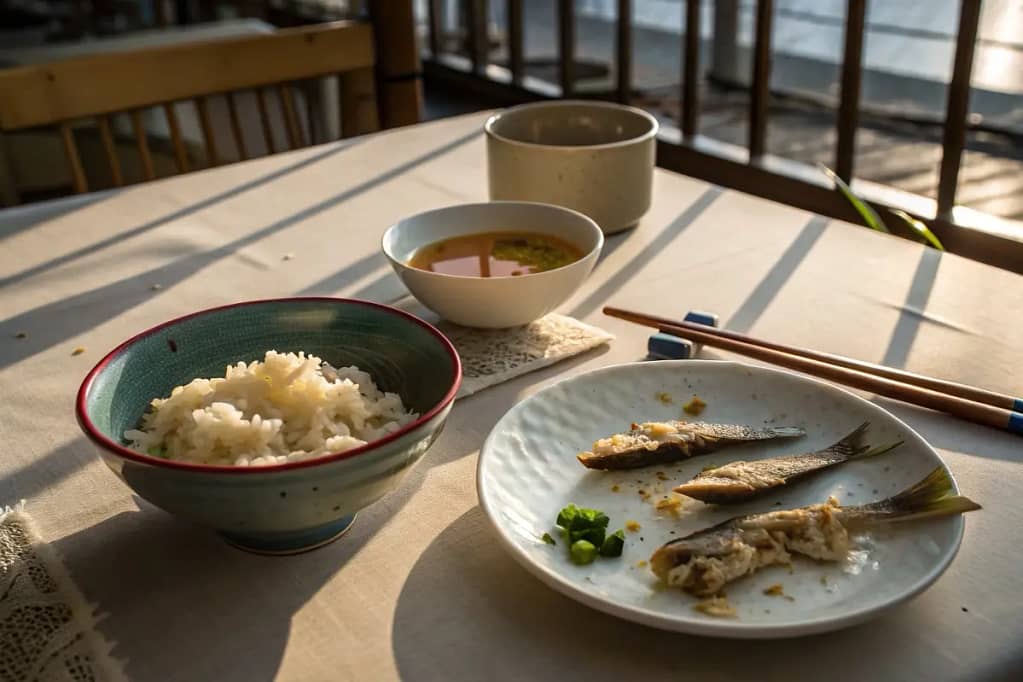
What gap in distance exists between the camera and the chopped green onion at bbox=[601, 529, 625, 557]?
0.65 m

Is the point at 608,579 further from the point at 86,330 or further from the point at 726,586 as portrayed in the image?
the point at 86,330

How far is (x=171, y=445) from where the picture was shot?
68 cm

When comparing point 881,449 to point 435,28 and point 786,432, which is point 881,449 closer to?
point 786,432

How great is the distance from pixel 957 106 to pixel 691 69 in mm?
747

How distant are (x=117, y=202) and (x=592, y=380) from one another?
0.88 metres

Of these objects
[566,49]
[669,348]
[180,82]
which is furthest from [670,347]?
[566,49]

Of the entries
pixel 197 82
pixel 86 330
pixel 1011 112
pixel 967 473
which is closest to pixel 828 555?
pixel 967 473

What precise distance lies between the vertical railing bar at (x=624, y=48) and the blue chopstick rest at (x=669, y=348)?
1735 millimetres

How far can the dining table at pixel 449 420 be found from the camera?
60cm

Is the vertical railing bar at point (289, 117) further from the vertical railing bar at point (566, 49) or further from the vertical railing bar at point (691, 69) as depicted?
the vertical railing bar at point (566, 49)

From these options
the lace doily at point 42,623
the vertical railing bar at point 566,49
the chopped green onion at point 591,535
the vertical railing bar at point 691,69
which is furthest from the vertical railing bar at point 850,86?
the lace doily at point 42,623

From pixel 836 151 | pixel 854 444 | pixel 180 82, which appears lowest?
pixel 836 151

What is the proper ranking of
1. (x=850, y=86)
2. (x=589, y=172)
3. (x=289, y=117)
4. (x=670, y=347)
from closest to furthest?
1. (x=670, y=347)
2. (x=589, y=172)
3. (x=289, y=117)
4. (x=850, y=86)

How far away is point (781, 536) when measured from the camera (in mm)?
644
